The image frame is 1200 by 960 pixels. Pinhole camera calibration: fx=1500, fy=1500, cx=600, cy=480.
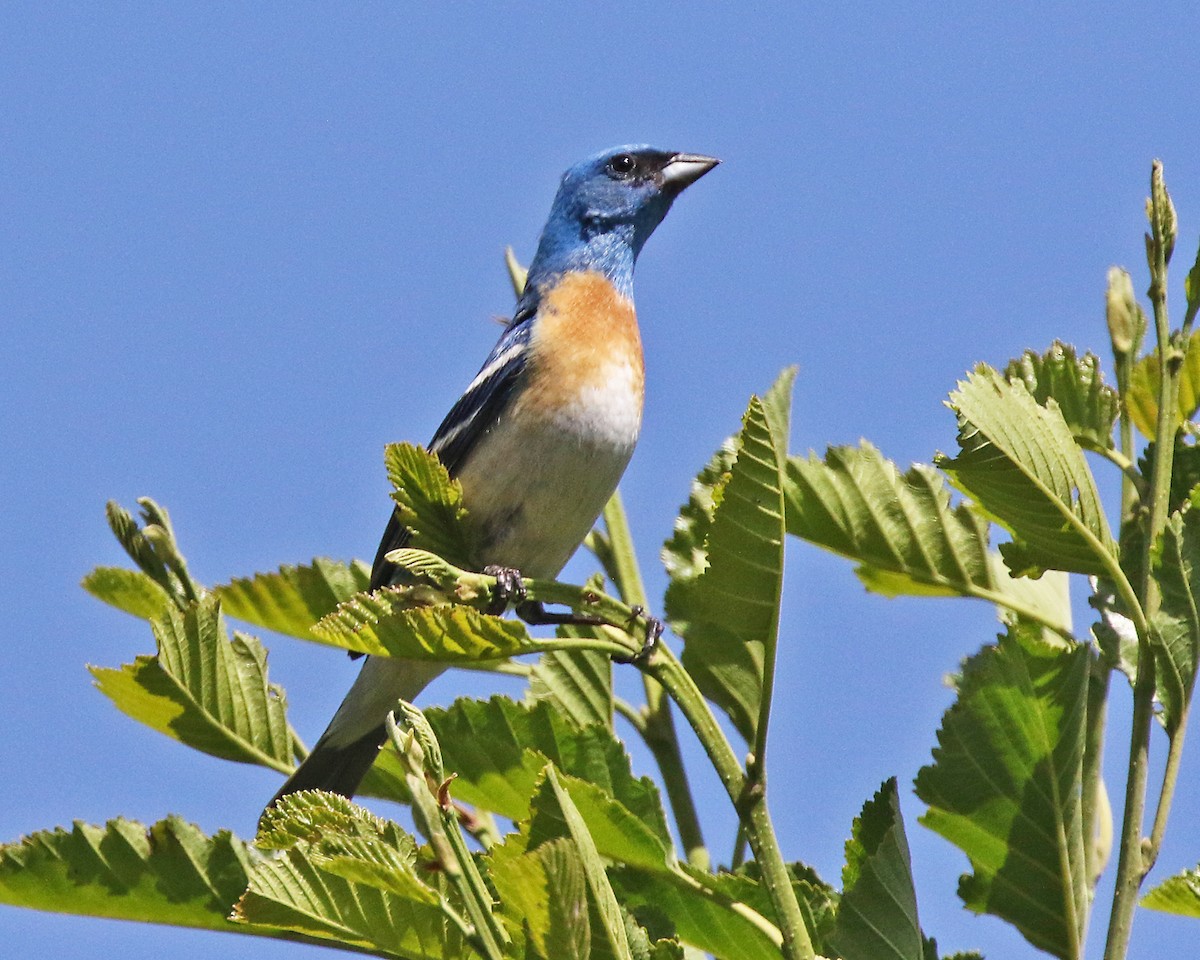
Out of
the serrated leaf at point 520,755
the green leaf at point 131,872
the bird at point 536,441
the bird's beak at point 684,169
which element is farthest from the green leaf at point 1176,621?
the bird's beak at point 684,169

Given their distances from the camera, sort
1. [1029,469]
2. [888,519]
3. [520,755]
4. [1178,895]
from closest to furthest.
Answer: [1178,895], [1029,469], [520,755], [888,519]

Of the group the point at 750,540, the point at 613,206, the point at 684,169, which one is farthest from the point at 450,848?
the point at 684,169

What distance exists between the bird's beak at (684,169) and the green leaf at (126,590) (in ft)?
11.3

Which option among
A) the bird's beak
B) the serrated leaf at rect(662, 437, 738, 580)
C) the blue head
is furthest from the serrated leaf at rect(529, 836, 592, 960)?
the bird's beak

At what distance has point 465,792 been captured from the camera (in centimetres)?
328

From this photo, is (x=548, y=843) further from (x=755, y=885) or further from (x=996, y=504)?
(x=996, y=504)

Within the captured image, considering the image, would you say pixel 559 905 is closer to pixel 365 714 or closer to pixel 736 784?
pixel 736 784

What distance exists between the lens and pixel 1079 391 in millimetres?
3320

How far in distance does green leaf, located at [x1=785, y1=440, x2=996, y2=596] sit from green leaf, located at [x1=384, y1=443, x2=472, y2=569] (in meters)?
0.77

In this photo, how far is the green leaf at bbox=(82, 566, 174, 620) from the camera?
3.91 meters

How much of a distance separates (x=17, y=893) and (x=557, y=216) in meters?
4.11

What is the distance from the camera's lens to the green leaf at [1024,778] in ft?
9.21

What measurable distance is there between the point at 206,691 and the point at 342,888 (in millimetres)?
1170

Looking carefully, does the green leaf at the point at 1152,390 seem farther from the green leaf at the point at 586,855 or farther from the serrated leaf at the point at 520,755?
the green leaf at the point at 586,855
